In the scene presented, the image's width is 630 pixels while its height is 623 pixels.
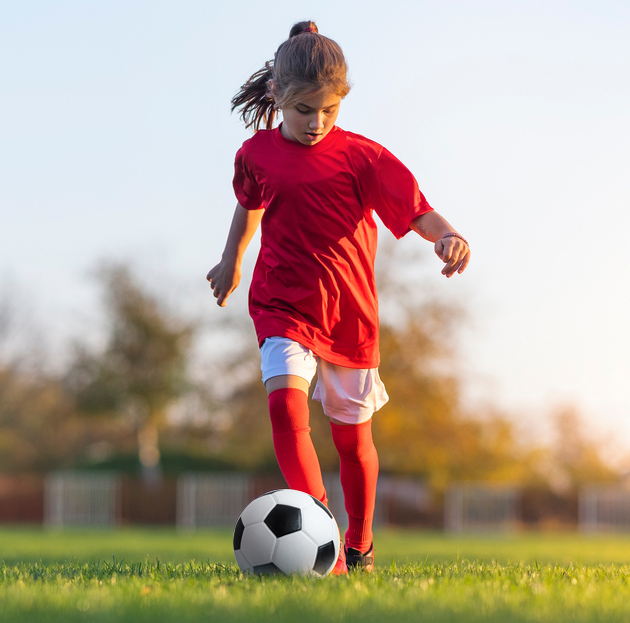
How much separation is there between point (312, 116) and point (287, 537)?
6.18 feet

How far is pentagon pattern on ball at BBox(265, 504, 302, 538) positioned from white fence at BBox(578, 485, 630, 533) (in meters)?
28.7

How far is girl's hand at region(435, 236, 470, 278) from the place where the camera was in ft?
12.4

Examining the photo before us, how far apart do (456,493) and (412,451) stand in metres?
2.00

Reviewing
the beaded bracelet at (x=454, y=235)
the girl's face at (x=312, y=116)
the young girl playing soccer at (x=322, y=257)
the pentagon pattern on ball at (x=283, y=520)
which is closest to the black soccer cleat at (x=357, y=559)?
A: the young girl playing soccer at (x=322, y=257)

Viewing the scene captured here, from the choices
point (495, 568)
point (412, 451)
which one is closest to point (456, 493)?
point (412, 451)

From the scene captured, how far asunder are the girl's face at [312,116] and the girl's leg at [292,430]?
1.14 m

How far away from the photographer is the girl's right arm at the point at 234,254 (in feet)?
14.7

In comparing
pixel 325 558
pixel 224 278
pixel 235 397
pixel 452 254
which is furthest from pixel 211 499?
pixel 452 254

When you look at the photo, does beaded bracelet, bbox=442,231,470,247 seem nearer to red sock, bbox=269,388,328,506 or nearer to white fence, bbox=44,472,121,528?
red sock, bbox=269,388,328,506

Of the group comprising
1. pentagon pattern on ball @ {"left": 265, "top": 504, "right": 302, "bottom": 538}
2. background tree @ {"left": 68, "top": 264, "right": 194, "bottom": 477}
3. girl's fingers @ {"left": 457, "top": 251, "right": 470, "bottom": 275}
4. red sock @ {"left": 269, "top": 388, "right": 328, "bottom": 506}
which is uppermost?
background tree @ {"left": 68, "top": 264, "right": 194, "bottom": 477}

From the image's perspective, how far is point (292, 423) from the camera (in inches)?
150

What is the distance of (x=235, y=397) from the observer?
29281 millimetres

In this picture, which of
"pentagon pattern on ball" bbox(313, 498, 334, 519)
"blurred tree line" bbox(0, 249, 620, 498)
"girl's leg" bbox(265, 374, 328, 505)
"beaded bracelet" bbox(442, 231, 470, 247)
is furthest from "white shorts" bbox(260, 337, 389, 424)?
"blurred tree line" bbox(0, 249, 620, 498)

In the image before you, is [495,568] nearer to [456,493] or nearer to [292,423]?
[292,423]
